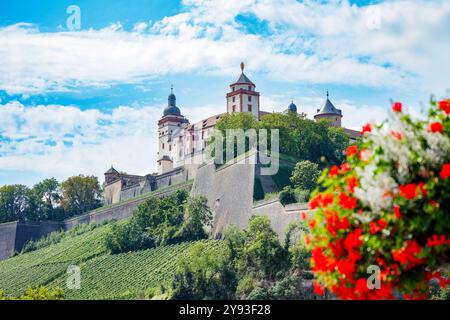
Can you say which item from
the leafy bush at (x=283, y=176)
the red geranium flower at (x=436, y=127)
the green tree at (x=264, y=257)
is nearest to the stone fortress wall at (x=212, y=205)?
the leafy bush at (x=283, y=176)

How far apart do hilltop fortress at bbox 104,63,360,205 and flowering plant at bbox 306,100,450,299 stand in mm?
56996

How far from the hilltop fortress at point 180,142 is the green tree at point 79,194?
4.29 feet

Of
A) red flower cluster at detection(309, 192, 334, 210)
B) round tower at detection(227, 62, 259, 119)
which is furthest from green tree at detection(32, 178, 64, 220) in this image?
red flower cluster at detection(309, 192, 334, 210)

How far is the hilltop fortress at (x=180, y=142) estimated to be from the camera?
73750 millimetres

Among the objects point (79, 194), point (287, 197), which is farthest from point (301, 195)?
point (79, 194)

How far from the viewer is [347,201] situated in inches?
394

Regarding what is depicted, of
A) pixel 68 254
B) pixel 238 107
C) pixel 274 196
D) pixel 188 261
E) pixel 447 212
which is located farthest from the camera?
pixel 238 107

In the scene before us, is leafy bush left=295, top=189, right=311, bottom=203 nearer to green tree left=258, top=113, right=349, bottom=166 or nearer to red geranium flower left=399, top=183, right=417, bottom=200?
green tree left=258, top=113, right=349, bottom=166

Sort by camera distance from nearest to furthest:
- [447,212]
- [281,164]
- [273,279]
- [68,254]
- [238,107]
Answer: [447,212] → [273,279] → [281,164] → [68,254] → [238,107]
